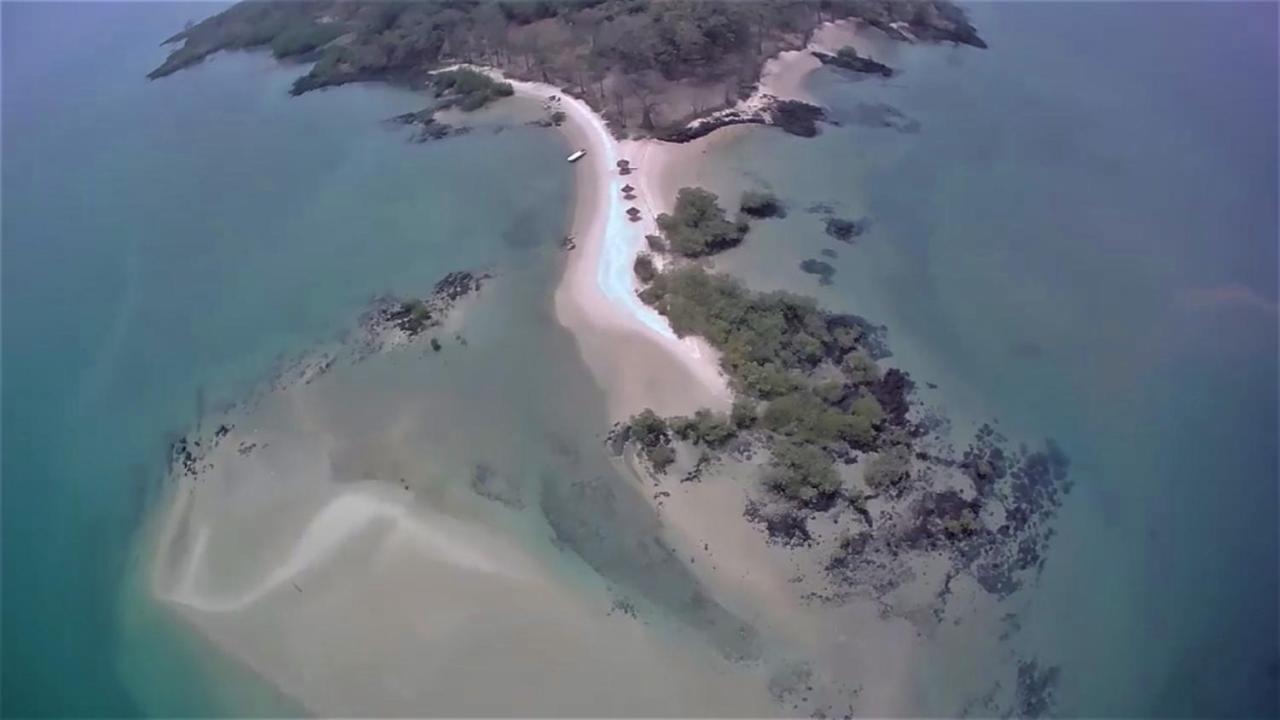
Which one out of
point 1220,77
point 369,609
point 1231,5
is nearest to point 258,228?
point 369,609

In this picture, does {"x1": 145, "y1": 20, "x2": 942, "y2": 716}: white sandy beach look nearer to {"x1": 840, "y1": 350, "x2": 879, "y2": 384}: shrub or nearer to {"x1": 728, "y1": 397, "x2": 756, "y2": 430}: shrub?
{"x1": 728, "y1": 397, "x2": 756, "y2": 430}: shrub

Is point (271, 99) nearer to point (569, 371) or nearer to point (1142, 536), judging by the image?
point (569, 371)

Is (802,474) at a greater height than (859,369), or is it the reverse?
(859,369)

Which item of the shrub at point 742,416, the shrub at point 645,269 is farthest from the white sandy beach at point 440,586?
the shrub at point 645,269

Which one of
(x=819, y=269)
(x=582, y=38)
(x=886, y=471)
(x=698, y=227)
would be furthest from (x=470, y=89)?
(x=886, y=471)

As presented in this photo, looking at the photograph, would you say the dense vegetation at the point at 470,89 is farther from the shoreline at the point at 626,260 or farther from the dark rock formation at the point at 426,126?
the dark rock formation at the point at 426,126

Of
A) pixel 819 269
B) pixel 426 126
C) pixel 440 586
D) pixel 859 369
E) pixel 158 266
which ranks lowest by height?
pixel 440 586

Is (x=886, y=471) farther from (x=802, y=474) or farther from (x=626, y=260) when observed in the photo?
(x=626, y=260)
